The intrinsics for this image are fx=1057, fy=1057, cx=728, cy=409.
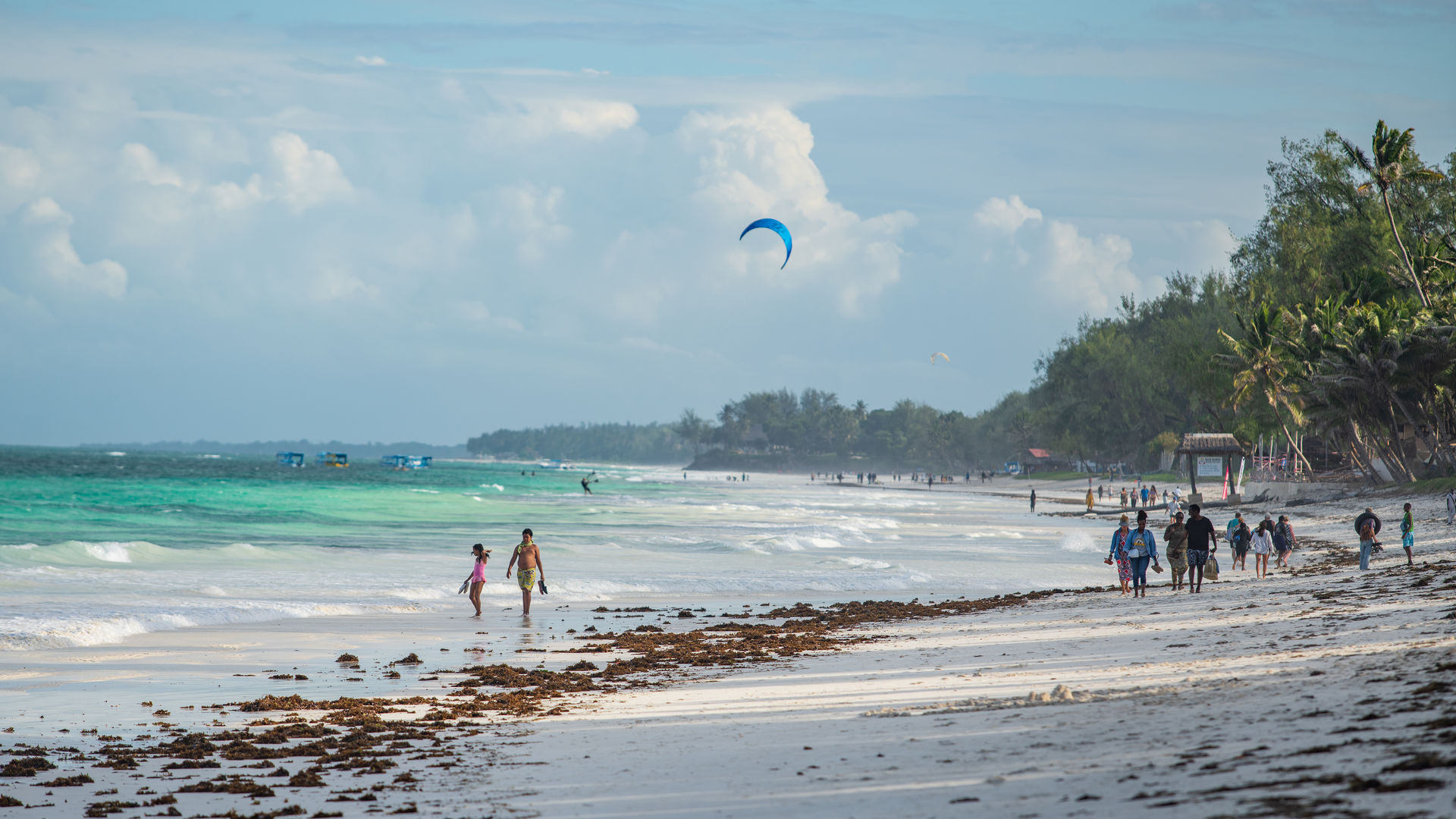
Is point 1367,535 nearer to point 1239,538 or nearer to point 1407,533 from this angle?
point 1407,533

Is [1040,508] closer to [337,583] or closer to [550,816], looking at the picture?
[337,583]

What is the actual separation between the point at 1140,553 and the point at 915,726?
11222 mm

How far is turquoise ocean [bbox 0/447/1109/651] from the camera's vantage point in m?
18.3

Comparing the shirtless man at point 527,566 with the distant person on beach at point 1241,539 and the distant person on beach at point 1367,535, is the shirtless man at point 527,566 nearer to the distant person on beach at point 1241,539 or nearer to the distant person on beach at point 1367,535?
the distant person on beach at point 1241,539

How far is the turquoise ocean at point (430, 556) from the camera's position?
60.1 feet

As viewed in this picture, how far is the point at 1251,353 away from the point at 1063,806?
50.8 meters

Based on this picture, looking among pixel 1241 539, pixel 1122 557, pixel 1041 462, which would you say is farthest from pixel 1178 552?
pixel 1041 462

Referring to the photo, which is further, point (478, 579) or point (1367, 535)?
point (1367, 535)

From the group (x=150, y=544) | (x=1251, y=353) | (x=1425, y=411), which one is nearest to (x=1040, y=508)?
(x=1251, y=353)

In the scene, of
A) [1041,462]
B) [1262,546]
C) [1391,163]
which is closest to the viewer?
[1262,546]

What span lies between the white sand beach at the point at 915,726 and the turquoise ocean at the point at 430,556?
398 centimetres

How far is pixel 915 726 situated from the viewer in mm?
7973

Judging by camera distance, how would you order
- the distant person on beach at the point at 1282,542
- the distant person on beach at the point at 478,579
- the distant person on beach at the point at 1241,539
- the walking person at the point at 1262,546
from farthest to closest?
the distant person on beach at the point at 1282,542, the distant person on beach at the point at 1241,539, the walking person at the point at 1262,546, the distant person on beach at the point at 478,579

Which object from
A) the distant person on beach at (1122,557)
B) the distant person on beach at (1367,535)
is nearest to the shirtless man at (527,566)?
the distant person on beach at (1122,557)
